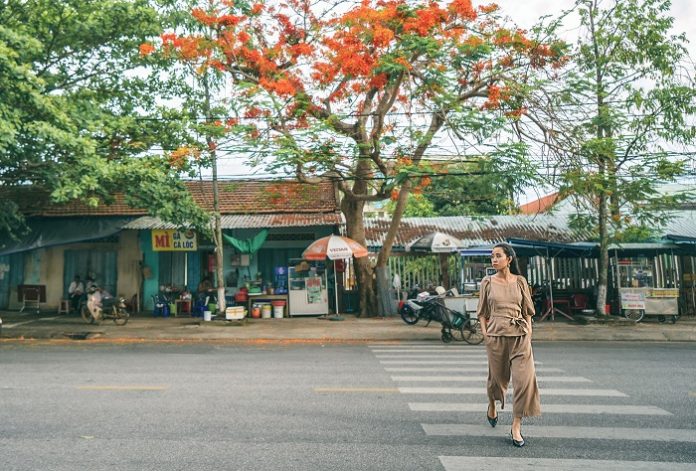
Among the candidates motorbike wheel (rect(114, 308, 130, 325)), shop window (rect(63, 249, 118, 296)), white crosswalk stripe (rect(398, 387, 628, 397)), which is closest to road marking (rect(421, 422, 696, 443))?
white crosswalk stripe (rect(398, 387, 628, 397))

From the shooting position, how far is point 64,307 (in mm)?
17969

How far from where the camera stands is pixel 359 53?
13680 millimetres

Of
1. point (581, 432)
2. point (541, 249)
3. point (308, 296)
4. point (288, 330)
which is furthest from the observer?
point (308, 296)

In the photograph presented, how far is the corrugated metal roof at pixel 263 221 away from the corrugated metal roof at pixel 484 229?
288 cm

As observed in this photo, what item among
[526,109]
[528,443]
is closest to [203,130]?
[526,109]

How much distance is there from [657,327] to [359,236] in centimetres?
933

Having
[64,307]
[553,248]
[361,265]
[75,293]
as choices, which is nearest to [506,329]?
[361,265]

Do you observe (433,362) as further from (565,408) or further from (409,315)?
(409,315)

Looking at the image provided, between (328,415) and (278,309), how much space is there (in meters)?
11.8

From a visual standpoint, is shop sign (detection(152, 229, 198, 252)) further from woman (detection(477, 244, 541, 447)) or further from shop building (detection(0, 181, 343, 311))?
woman (detection(477, 244, 541, 447))

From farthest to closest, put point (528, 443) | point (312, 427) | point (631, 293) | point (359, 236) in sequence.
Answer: point (359, 236) → point (631, 293) → point (312, 427) → point (528, 443)

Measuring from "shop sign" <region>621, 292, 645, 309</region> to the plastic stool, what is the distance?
1842cm

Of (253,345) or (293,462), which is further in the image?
(253,345)

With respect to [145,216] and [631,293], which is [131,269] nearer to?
[145,216]
